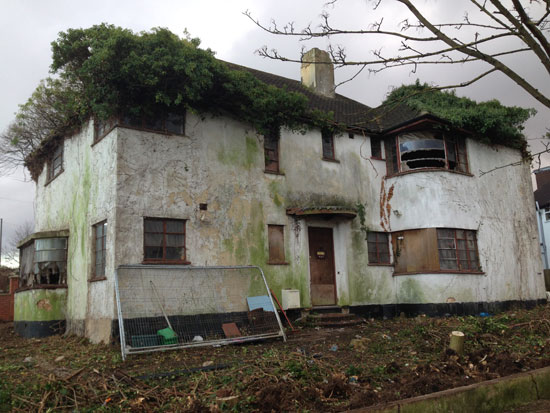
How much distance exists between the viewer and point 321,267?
49.2ft

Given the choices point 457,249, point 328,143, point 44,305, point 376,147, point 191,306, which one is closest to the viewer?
point 191,306

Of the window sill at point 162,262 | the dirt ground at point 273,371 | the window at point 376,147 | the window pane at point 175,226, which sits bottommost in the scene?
the dirt ground at point 273,371

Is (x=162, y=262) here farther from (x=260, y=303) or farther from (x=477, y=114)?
(x=477, y=114)

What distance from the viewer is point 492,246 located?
1689cm

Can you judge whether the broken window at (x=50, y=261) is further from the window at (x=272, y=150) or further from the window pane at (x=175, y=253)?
the window at (x=272, y=150)

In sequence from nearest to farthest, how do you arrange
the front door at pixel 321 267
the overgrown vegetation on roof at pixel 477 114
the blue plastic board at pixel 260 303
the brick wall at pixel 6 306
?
the blue plastic board at pixel 260 303 → the front door at pixel 321 267 → the overgrown vegetation on roof at pixel 477 114 → the brick wall at pixel 6 306

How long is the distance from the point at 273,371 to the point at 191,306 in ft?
16.7

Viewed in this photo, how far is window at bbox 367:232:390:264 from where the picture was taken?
16062mm

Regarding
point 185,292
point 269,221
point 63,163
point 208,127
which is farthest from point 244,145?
point 63,163

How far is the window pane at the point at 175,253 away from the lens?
12.1 metres

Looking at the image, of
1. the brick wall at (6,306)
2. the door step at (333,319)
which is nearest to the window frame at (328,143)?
the door step at (333,319)

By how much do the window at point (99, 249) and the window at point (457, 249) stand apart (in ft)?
33.5

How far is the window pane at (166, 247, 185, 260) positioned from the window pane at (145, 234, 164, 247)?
0.89 ft

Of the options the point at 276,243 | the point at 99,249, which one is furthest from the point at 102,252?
the point at 276,243
